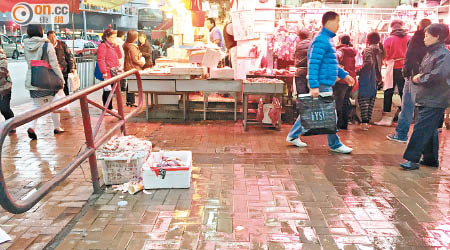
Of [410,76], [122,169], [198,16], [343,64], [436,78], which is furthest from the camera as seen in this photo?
[198,16]

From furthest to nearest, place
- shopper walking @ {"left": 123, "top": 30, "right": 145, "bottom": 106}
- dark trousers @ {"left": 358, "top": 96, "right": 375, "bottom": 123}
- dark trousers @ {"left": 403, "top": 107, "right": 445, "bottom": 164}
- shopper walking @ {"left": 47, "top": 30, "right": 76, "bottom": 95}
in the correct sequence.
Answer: shopper walking @ {"left": 123, "top": 30, "right": 145, "bottom": 106}, shopper walking @ {"left": 47, "top": 30, "right": 76, "bottom": 95}, dark trousers @ {"left": 358, "top": 96, "right": 375, "bottom": 123}, dark trousers @ {"left": 403, "top": 107, "right": 445, "bottom": 164}

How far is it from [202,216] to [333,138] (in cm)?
324

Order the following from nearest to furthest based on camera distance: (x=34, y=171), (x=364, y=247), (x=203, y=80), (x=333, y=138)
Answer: (x=364, y=247)
(x=34, y=171)
(x=333, y=138)
(x=203, y=80)

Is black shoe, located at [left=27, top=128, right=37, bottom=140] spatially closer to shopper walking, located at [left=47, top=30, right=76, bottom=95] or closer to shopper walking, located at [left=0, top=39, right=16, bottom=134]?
shopper walking, located at [left=0, top=39, right=16, bottom=134]

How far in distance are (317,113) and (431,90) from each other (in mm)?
1575

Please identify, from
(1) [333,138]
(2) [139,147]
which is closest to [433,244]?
(1) [333,138]

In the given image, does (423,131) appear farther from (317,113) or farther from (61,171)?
(61,171)

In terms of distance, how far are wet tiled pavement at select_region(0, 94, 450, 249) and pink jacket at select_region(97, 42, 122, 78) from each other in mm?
2718

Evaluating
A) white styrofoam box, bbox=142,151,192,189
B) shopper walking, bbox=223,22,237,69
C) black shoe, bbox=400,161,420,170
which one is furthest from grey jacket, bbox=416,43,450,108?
shopper walking, bbox=223,22,237,69

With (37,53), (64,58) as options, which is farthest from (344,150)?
(64,58)

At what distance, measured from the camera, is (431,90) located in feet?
16.9

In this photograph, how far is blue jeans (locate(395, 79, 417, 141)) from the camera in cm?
694

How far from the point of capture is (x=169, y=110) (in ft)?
30.4

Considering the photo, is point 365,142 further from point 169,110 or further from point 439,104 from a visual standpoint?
point 169,110
